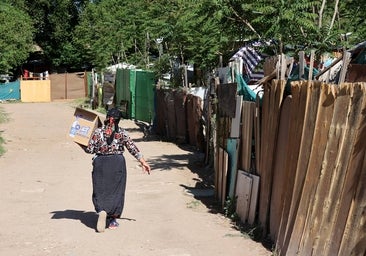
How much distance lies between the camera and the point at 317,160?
5.42m

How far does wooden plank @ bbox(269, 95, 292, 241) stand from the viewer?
6.38 metres

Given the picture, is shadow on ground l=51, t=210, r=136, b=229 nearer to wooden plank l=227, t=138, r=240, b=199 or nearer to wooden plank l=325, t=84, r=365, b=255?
wooden plank l=227, t=138, r=240, b=199

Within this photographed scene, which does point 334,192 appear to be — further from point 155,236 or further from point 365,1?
point 365,1

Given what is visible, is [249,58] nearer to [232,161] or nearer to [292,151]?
[232,161]

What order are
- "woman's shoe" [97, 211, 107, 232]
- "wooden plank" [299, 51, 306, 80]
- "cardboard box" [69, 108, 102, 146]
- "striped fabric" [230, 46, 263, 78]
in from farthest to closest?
"striped fabric" [230, 46, 263, 78], "cardboard box" [69, 108, 102, 146], "woman's shoe" [97, 211, 107, 232], "wooden plank" [299, 51, 306, 80]

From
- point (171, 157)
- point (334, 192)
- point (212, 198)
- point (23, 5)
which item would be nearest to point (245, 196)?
point (212, 198)

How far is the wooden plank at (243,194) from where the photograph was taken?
757cm

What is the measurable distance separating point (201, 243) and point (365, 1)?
559cm

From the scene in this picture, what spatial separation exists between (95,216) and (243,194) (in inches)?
91.1

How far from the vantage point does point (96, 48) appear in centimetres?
3316

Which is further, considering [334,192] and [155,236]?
[155,236]

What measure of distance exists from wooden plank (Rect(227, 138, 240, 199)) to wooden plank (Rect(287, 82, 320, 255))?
2390mm

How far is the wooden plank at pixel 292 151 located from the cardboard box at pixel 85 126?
2.93 meters

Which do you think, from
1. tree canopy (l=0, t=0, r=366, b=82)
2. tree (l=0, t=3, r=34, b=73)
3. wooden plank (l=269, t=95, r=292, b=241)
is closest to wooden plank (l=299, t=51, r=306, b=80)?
wooden plank (l=269, t=95, r=292, b=241)
